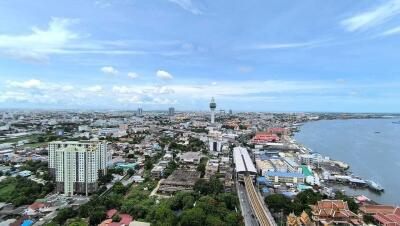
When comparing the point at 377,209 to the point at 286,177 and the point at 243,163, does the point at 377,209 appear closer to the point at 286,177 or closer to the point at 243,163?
the point at 286,177

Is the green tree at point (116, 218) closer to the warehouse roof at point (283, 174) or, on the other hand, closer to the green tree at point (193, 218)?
the green tree at point (193, 218)

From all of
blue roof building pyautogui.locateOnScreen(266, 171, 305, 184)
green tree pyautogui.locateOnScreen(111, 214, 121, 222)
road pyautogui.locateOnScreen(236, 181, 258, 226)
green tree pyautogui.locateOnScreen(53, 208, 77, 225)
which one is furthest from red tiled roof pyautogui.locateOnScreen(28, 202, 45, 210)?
blue roof building pyautogui.locateOnScreen(266, 171, 305, 184)

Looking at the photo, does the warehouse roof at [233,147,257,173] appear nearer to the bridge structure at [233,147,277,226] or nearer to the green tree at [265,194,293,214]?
the bridge structure at [233,147,277,226]

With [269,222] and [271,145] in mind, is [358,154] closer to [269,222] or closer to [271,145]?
[271,145]

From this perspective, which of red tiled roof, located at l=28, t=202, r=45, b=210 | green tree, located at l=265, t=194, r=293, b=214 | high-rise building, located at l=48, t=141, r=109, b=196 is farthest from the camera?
high-rise building, located at l=48, t=141, r=109, b=196

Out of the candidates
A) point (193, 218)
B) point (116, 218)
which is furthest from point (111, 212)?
point (193, 218)

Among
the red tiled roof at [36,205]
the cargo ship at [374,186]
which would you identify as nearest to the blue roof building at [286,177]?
the cargo ship at [374,186]

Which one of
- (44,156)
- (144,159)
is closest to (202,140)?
(144,159)
